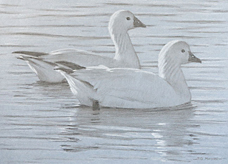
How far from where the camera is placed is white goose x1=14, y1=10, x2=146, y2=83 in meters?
3.81

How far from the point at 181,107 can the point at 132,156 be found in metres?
0.45

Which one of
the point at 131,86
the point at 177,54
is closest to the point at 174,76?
the point at 177,54

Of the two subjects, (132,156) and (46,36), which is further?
(46,36)

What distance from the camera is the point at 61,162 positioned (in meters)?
3.56

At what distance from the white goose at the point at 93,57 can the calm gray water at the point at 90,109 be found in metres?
0.03

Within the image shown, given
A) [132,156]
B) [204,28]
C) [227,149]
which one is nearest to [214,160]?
[227,149]

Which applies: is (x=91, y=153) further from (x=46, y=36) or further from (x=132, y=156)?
(x=46, y=36)

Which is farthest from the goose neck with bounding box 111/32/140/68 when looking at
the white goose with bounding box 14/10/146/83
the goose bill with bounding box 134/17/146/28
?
the goose bill with bounding box 134/17/146/28

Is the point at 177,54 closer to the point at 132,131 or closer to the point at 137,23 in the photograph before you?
the point at 137,23

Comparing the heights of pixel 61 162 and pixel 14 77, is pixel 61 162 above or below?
below

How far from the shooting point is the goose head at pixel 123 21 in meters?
3.80

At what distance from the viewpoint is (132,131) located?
3.63m

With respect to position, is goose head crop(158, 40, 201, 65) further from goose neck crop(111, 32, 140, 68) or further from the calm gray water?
goose neck crop(111, 32, 140, 68)

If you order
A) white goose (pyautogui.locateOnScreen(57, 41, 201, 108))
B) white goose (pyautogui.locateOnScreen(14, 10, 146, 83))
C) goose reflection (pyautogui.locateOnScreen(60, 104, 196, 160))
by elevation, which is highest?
white goose (pyautogui.locateOnScreen(14, 10, 146, 83))
